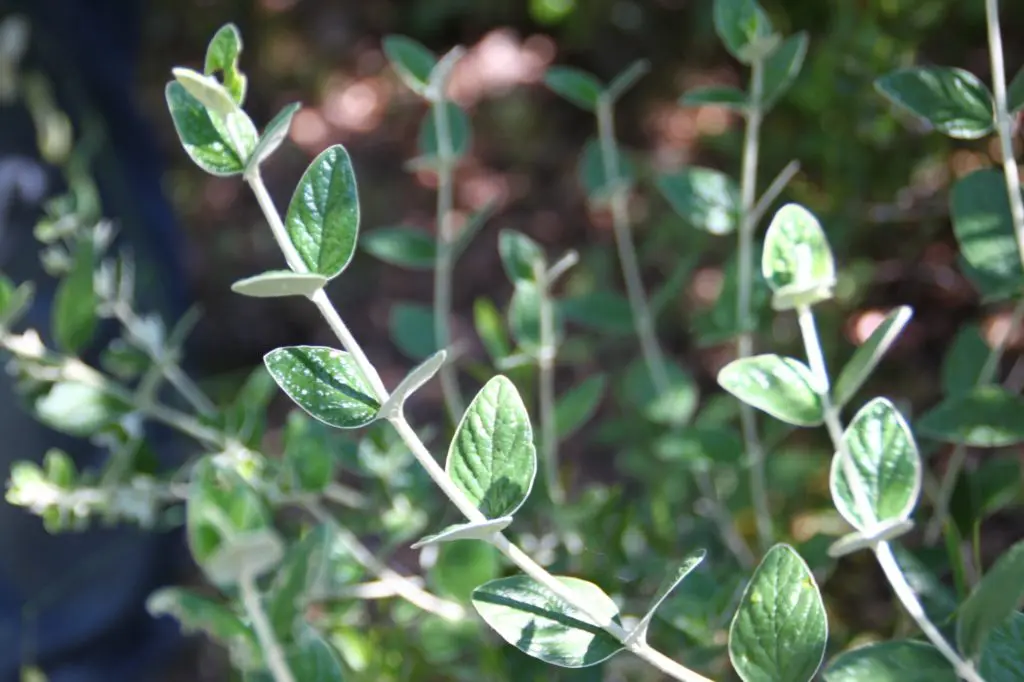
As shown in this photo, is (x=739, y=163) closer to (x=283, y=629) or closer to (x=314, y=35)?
(x=283, y=629)

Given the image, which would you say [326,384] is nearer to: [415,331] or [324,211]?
[324,211]

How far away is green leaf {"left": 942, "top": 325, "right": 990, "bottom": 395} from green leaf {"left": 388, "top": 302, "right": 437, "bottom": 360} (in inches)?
14.6

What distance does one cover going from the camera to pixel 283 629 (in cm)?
48

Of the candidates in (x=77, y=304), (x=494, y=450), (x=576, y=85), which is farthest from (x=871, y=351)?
(x=77, y=304)

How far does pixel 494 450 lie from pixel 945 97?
0.30 m

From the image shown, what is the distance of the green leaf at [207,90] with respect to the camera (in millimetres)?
354

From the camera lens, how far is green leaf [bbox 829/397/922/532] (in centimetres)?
42

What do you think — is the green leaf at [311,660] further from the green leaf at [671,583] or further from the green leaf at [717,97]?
the green leaf at [717,97]

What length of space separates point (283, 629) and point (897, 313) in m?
0.31

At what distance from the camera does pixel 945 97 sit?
51 centimetres

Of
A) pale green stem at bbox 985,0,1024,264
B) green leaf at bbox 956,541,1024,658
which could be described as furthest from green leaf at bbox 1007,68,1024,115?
green leaf at bbox 956,541,1024,658

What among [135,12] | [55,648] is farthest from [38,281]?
[135,12]

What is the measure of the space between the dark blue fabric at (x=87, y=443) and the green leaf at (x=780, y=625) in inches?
35.4

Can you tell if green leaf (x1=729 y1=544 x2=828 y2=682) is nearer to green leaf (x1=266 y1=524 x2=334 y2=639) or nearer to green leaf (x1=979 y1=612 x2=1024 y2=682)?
green leaf (x1=979 y1=612 x2=1024 y2=682)
